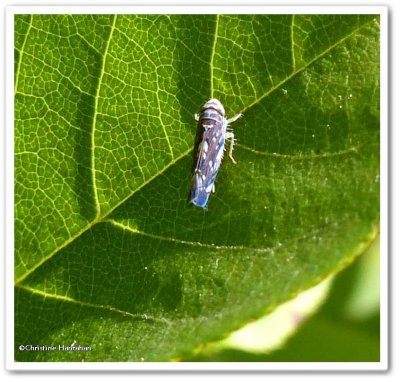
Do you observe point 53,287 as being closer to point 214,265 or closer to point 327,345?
point 214,265

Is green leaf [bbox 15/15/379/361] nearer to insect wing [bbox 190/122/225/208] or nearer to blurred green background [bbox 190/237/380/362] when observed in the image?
insect wing [bbox 190/122/225/208]
